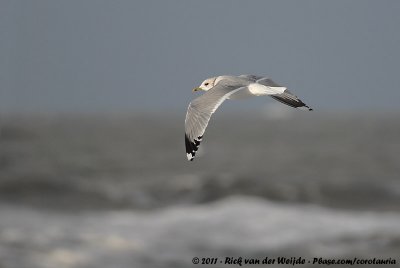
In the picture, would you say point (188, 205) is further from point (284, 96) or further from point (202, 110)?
point (202, 110)

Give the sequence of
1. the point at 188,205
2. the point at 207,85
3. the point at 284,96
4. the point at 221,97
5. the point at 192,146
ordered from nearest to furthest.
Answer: the point at 192,146, the point at 221,97, the point at 284,96, the point at 207,85, the point at 188,205

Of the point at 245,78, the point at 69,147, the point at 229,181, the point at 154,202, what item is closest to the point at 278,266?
the point at 154,202

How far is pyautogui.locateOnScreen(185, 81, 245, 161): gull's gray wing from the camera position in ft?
14.1

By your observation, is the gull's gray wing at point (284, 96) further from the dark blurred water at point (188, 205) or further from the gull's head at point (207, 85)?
the dark blurred water at point (188, 205)

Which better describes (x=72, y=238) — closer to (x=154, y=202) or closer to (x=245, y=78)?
(x=154, y=202)

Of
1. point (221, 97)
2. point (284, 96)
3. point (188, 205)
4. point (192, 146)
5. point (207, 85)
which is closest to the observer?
point (192, 146)

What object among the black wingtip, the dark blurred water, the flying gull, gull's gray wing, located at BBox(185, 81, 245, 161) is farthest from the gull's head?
the dark blurred water

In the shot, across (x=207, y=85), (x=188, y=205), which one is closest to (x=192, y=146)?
(x=207, y=85)

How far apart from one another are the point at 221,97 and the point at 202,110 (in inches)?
6.5

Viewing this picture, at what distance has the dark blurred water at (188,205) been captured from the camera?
1820cm

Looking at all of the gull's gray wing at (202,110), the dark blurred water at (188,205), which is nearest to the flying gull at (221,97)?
the gull's gray wing at (202,110)

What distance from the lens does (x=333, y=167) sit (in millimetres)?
32625

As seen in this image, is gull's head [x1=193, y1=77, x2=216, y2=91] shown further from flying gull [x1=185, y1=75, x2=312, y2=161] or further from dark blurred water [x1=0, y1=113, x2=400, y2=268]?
dark blurred water [x1=0, y1=113, x2=400, y2=268]

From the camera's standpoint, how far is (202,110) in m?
4.56
